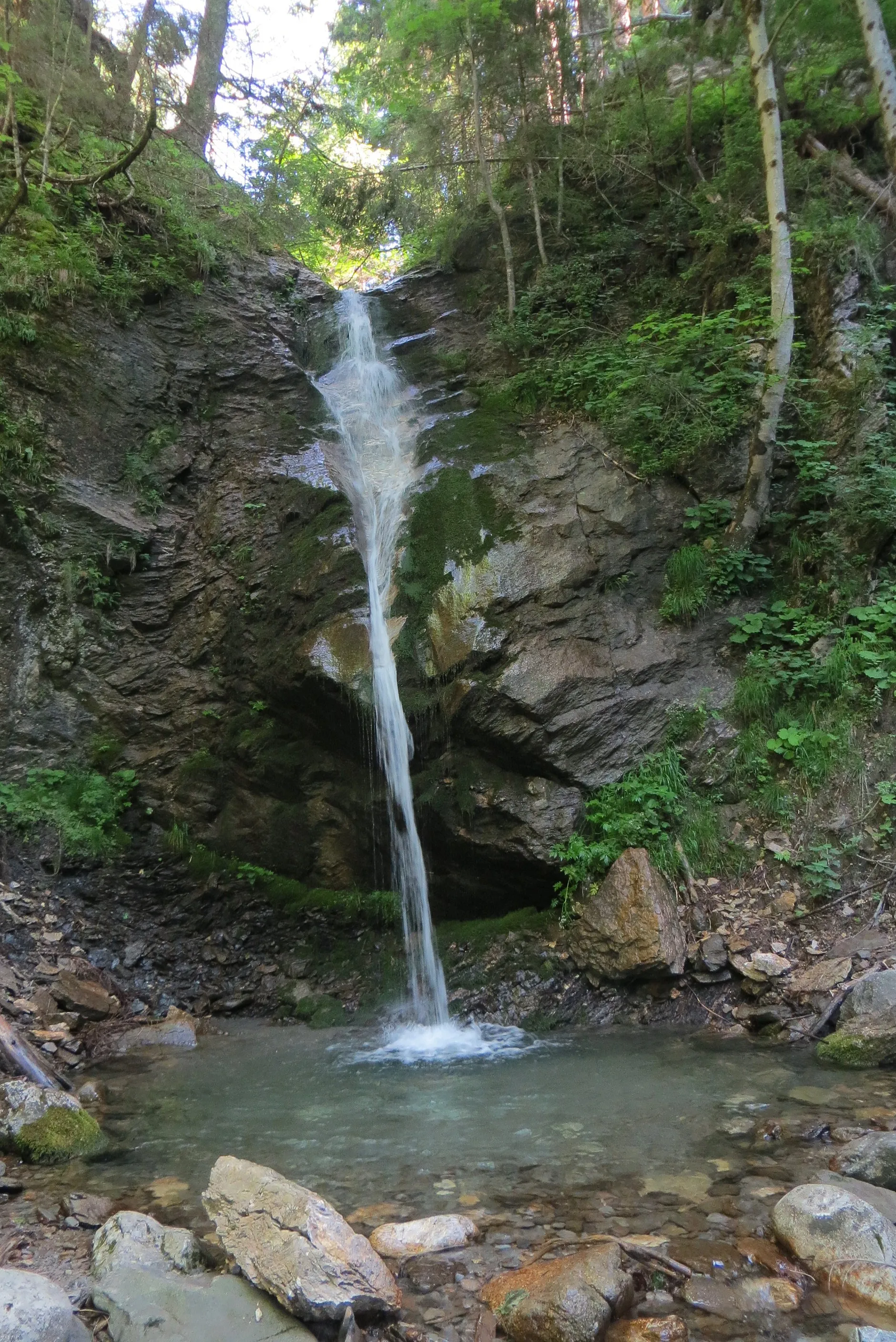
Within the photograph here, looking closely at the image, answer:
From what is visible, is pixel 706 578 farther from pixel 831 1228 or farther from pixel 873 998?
pixel 831 1228

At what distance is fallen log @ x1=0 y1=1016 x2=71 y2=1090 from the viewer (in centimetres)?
426

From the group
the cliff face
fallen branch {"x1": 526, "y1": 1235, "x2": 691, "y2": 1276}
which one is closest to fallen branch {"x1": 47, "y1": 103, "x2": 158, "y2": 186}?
the cliff face

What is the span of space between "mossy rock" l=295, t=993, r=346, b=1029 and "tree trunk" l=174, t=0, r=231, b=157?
9819 millimetres

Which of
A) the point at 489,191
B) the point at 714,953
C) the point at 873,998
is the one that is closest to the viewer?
the point at 873,998

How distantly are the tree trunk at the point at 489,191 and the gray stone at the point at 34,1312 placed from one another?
998 centimetres

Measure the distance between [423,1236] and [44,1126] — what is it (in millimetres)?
1985

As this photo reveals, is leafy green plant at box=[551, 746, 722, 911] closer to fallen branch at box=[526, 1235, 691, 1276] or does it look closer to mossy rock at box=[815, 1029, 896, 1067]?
mossy rock at box=[815, 1029, 896, 1067]

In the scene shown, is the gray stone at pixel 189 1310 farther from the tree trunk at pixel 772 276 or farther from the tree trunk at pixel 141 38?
the tree trunk at pixel 141 38

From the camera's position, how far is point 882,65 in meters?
7.04

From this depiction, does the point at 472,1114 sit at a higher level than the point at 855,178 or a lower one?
lower

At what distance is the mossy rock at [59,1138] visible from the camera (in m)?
3.59

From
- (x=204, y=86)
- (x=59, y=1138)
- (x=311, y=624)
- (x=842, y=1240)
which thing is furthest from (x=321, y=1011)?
(x=204, y=86)

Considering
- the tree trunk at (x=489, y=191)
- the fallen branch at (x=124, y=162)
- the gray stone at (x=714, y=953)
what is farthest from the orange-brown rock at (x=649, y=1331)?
the tree trunk at (x=489, y=191)

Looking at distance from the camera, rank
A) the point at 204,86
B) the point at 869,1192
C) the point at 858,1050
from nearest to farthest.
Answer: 1. the point at 869,1192
2. the point at 858,1050
3. the point at 204,86
